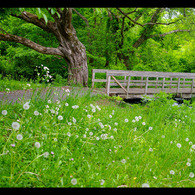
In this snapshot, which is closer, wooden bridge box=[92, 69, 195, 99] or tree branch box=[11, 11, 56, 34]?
tree branch box=[11, 11, 56, 34]

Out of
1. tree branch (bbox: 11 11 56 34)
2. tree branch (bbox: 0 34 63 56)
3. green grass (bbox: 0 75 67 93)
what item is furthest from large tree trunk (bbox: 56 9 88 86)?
green grass (bbox: 0 75 67 93)

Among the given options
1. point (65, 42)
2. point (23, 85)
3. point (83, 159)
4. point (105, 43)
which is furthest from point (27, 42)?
point (83, 159)

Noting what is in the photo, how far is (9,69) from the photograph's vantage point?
16578 mm

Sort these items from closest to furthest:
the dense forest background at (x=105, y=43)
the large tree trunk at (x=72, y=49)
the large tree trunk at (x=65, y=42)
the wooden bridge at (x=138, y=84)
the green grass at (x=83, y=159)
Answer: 1. the green grass at (x=83, y=159)
2. the large tree trunk at (x=65, y=42)
3. the large tree trunk at (x=72, y=49)
4. the wooden bridge at (x=138, y=84)
5. the dense forest background at (x=105, y=43)

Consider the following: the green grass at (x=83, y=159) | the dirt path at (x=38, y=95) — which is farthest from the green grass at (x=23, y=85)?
the green grass at (x=83, y=159)

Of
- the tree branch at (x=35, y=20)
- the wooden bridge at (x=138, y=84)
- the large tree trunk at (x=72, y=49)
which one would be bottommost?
the wooden bridge at (x=138, y=84)

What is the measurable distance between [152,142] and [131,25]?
13749 millimetres

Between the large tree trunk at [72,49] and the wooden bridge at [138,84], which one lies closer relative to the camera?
the large tree trunk at [72,49]

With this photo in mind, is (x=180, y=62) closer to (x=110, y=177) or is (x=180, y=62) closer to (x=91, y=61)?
(x=91, y=61)

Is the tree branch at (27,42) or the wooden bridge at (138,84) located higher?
the tree branch at (27,42)

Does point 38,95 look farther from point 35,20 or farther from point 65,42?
point 65,42

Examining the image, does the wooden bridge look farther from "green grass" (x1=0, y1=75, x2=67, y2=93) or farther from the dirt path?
the dirt path

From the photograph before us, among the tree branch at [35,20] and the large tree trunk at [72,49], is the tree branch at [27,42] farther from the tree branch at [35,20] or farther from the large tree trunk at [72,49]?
the tree branch at [35,20]
